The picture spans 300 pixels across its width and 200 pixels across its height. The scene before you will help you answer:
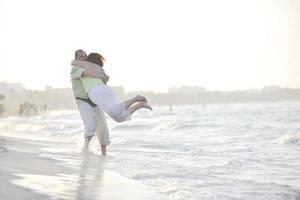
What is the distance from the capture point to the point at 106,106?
6945 mm

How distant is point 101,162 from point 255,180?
2.09 metres

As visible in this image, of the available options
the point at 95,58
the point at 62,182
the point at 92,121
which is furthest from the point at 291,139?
the point at 62,182

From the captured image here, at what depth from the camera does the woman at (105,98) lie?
680 cm

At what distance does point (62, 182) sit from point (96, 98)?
2.71 metres

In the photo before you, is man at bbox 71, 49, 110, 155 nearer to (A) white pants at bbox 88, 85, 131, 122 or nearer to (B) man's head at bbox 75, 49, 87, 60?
(B) man's head at bbox 75, 49, 87, 60

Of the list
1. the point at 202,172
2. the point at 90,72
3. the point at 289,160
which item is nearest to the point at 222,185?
the point at 202,172

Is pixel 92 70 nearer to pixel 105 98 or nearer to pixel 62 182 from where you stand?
pixel 105 98

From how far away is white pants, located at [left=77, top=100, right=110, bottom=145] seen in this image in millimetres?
7590

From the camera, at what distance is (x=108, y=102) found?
7.00m

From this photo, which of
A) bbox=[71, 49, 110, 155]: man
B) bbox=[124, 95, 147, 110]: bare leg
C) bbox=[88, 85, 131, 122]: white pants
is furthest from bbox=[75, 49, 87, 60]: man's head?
bbox=[124, 95, 147, 110]: bare leg

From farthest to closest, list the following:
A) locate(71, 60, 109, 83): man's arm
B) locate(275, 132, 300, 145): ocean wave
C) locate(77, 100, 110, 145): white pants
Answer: locate(275, 132, 300, 145): ocean wave, locate(77, 100, 110, 145): white pants, locate(71, 60, 109, 83): man's arm

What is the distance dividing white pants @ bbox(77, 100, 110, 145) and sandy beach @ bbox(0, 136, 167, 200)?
1.32 meters

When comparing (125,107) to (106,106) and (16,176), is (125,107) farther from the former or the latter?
(16,176)

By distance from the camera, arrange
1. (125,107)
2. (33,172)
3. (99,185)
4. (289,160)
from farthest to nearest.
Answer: (289,160)
(125,107)
(33,172)
(99,185)
